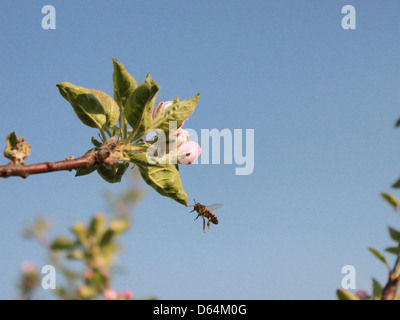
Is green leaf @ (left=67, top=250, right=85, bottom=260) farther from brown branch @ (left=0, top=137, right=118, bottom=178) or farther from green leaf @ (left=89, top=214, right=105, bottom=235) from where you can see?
brown branch @ (left=0, top=137, right=118, bottom=178)

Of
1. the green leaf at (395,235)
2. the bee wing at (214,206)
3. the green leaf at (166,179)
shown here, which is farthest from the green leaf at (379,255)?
the bee wing at (214,206)

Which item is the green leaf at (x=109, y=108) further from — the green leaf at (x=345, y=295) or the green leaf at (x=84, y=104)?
the green leaf at (x=345, y=295)

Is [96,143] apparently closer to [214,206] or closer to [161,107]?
[161,107]

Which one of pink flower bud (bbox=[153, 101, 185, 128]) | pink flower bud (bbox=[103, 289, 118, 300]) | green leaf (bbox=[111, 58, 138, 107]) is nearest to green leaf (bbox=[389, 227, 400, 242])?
pink flower bud (bbox=[153, 101, 185, 128])
